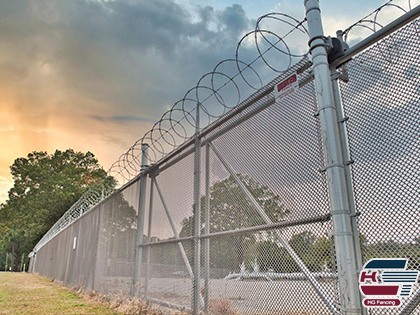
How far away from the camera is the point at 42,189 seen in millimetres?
34594

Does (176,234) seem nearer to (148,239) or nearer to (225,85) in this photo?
(148,239)

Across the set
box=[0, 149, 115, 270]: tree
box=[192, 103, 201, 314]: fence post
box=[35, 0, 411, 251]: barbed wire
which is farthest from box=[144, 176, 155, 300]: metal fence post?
box=[0, 149, 115, 270]: tree

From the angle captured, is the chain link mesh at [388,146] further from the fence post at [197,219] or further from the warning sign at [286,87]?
the fence post at [197,219]

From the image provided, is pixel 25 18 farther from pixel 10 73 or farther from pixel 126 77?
pixel 126 77

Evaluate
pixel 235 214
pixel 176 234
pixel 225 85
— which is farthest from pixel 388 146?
pixel 176 234

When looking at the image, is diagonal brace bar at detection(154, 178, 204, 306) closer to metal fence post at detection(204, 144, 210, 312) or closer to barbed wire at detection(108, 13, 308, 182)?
metal fence post at detection(204, 144, 210, 312)

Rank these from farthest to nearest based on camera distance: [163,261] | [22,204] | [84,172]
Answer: [84,172]
[22,204]
[163,261]

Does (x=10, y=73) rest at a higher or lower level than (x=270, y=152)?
higher

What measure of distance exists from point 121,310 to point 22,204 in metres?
33.9

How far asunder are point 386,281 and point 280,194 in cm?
104

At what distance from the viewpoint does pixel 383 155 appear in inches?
82.2

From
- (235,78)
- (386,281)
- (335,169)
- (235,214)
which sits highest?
(235,78)

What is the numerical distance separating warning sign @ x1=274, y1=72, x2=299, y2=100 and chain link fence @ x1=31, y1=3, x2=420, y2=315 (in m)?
0.03

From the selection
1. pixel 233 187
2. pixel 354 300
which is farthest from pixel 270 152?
pixel 354 300
